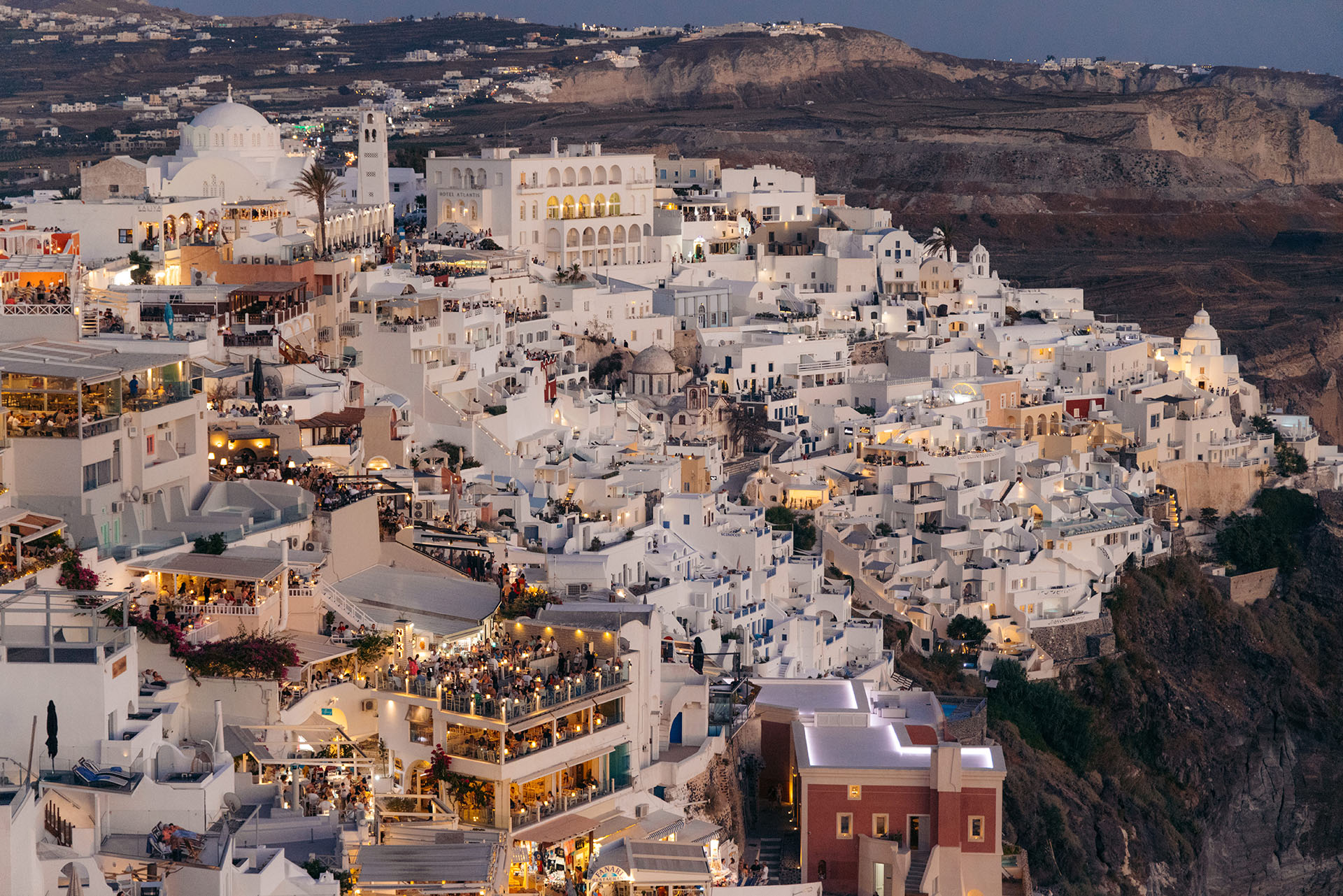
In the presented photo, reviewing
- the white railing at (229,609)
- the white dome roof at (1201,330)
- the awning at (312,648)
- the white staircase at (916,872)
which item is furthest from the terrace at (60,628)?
the white dome roof at (1201,330)

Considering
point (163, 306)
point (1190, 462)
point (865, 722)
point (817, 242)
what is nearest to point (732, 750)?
point (865, 722)

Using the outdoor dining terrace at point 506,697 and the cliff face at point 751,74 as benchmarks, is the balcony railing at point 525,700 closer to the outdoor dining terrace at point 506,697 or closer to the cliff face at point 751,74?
the outdoor dining terrace at point 506,697

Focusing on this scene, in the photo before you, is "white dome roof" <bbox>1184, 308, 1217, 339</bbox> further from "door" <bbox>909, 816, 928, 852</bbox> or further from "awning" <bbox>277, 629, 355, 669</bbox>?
"awning" <bbox>277, 629, 355, 669</bbox>

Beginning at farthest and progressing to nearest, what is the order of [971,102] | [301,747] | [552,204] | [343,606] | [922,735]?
[971,102]
[552,204]
[922,735]
[343,606]
[301,747]

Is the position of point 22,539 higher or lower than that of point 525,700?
higher

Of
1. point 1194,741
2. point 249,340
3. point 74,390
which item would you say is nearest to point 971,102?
point 1194,741

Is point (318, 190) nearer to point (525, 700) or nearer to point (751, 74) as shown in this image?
point (525, 700)

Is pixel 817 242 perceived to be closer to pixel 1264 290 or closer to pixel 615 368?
pixel 615 368
